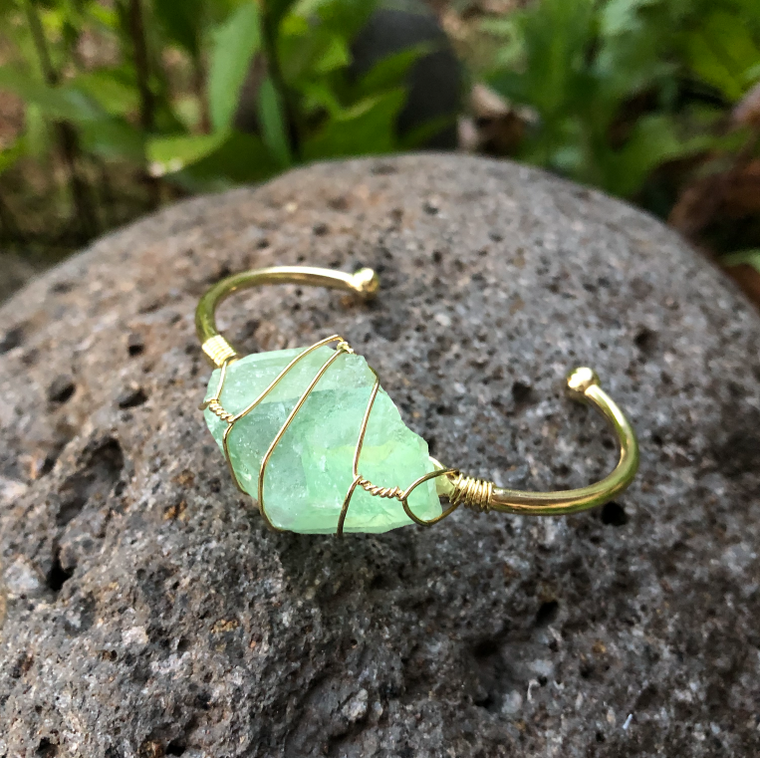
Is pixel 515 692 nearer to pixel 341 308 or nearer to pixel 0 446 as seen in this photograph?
pixel 341 308

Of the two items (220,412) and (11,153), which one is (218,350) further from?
(11,153)

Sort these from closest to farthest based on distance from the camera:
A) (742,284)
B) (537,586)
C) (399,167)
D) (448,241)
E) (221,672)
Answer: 1. (221,672)
2. (537,586)
3. (448,241)
4. (399,167)
5. (742,284)

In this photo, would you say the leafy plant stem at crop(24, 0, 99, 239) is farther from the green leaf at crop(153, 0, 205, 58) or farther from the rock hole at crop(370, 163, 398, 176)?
the rock hole at crop(370, 163, 398, 176)

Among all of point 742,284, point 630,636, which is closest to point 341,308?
point 630,636

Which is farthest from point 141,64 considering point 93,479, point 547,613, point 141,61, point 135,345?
point 547,613

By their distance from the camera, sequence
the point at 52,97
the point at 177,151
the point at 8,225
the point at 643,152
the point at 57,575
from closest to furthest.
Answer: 1. the point at 57,575
2. the point at 177,151
3. the point at 52,97
4. the point at 643,152
5. the point at 8,225
